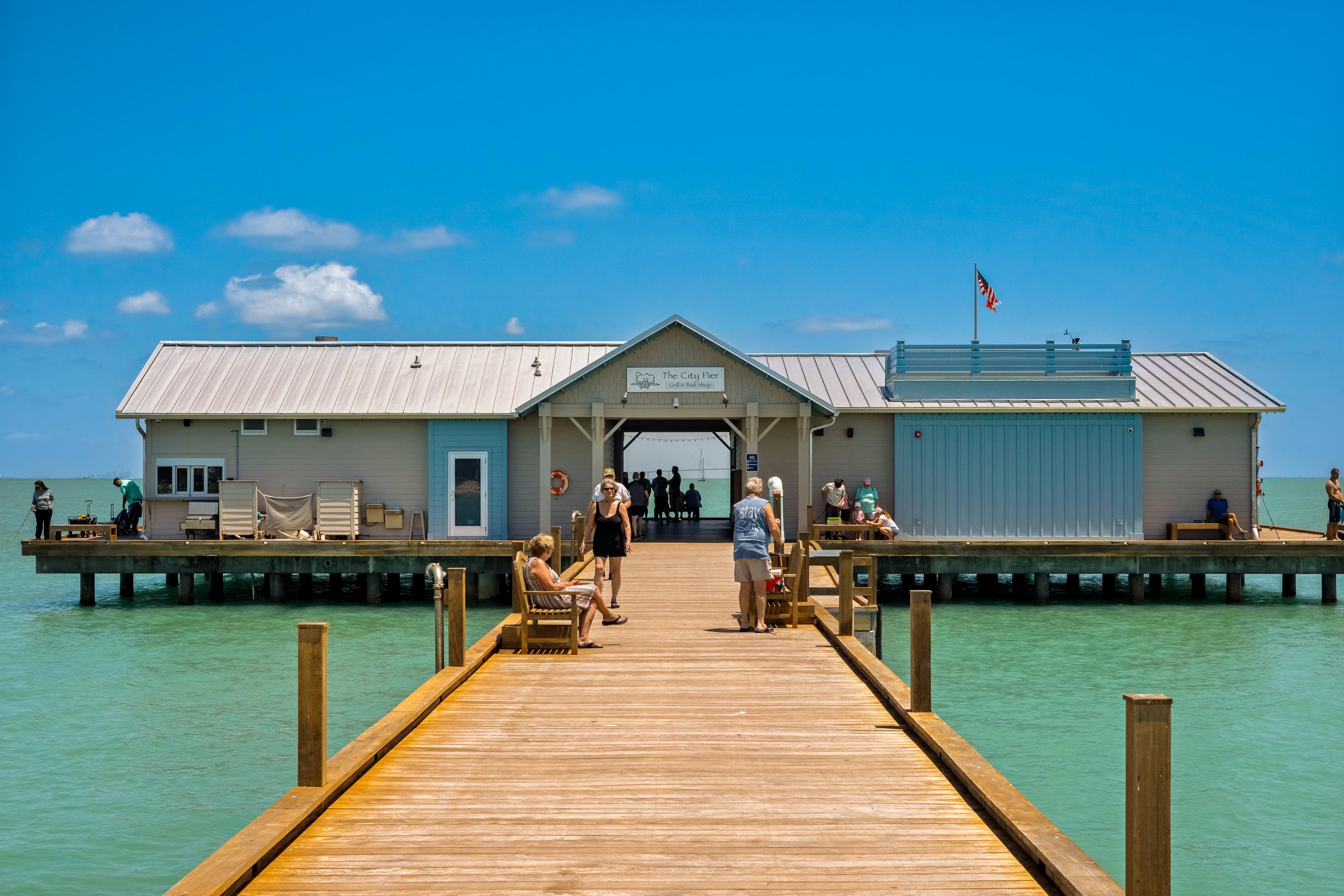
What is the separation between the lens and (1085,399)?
25.2m

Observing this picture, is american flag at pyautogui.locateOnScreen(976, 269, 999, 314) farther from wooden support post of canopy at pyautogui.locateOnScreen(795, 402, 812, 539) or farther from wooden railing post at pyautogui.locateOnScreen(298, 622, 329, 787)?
wooden railing post at pyautogui.locateOnScreen(298, 622, 329, 787)

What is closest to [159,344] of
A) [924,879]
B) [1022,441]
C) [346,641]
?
[346,641]

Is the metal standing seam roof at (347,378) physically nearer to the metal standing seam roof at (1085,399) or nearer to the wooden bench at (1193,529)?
the metal standing seam roof at (1085,399)

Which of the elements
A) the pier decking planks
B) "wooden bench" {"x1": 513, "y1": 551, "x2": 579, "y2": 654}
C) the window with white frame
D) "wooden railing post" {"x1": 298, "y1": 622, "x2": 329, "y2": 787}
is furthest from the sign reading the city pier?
"wooden railing post" {"x1": 298, "y1": 622, "x2": 329, "y2": 787}

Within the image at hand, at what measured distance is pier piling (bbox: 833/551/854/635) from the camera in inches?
497

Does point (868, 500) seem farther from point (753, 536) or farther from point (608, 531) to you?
point (753, 536)

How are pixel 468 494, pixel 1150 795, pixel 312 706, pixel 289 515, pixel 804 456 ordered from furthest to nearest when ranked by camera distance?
1. pixel 468 494
2. pixel 289 515
3. pixel 804 456
4. pixel 312 706
5. pixel 1150 795

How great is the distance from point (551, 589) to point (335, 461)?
15010 mm

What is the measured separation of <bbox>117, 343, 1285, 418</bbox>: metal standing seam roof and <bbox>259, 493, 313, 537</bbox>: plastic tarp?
1.93 metres

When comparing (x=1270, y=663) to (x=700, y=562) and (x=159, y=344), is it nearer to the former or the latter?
(x=700, y=562)

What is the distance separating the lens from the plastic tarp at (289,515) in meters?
24.5

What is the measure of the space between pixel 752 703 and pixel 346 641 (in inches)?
481

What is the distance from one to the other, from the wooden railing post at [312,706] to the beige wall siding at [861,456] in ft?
62.7

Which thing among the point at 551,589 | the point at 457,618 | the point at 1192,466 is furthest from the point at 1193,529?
the point at 457,618
